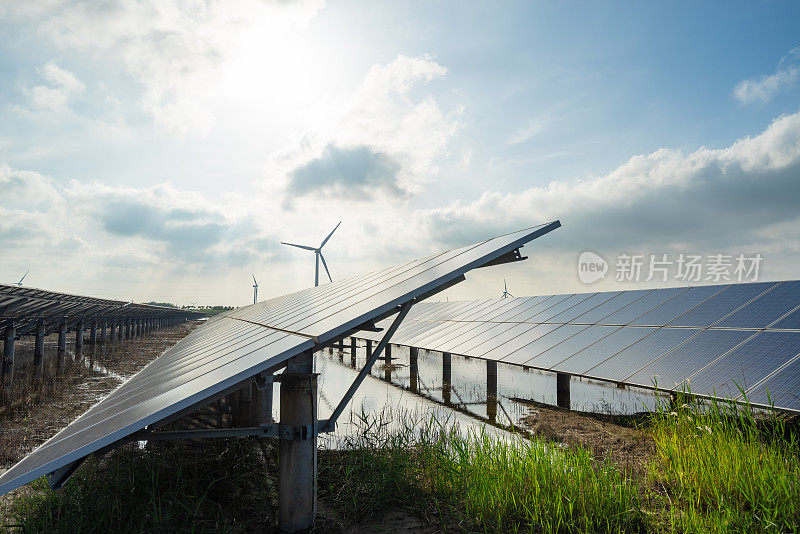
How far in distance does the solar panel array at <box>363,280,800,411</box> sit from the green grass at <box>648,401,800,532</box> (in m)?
1.00

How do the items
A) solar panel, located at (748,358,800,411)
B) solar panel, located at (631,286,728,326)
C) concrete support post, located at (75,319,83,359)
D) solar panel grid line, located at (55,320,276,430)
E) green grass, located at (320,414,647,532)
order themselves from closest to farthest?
green grass, located at (320,414,647,532) → solar panel grid line, located at (55,320,276,430) → solar panel, located at (748,358,800,411) → solar panel, located at (631,286,728,326) → concrete support post, located at (75,319,83,359)

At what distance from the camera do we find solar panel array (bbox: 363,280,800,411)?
10.3 metres

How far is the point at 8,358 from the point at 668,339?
25929mm

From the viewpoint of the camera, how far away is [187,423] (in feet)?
40.8

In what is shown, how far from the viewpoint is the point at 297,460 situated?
18.3 ft

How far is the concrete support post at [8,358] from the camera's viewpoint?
19.2 metres

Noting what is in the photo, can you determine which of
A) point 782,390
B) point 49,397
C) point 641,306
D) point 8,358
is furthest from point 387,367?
point 782,390

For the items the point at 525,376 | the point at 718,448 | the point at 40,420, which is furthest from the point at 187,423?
the point at 525,376

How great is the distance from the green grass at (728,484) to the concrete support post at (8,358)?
22.3m

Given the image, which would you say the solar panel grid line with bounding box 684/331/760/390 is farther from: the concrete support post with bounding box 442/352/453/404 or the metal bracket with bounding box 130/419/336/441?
the concrete support post with bounding box 442/352/453/404

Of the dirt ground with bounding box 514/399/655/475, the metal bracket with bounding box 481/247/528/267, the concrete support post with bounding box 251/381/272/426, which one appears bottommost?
the dirt ground with bounding box 514/399/655/475

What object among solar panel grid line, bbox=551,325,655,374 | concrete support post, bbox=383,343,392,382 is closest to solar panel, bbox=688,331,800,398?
solar panel grid line, bbox=551,325,655,374

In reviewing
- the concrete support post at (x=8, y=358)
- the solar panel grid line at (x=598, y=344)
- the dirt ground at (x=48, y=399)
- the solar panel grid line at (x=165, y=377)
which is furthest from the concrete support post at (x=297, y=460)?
the concrete support post at (x=8, y=358)

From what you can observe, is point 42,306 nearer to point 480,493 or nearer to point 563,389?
point 563,389
